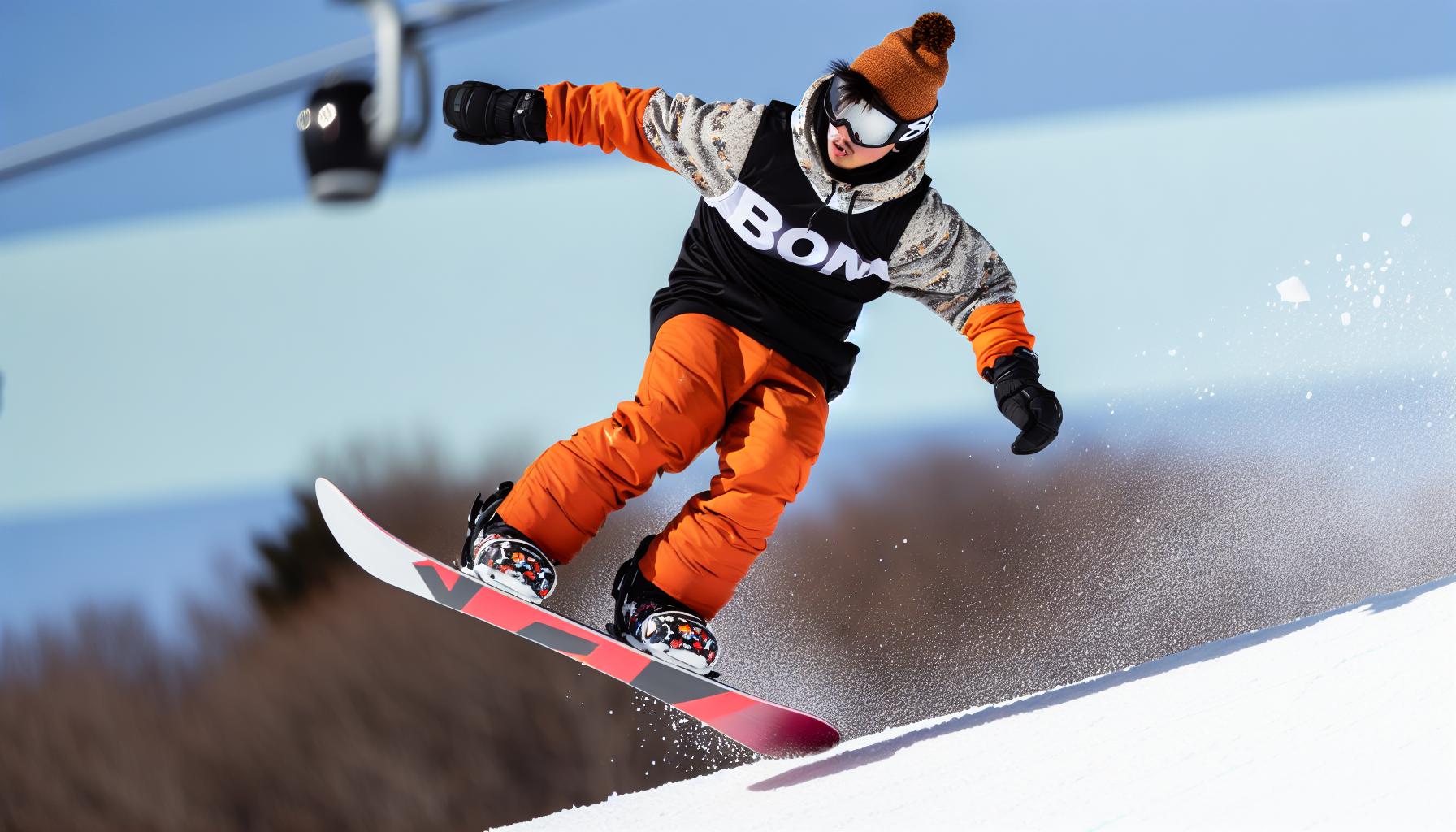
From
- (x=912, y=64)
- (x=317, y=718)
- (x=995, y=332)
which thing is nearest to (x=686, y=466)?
(x=995, y=332)

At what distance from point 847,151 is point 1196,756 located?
1.22 m

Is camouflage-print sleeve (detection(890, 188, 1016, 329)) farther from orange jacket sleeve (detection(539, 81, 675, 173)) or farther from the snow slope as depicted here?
the snow slope

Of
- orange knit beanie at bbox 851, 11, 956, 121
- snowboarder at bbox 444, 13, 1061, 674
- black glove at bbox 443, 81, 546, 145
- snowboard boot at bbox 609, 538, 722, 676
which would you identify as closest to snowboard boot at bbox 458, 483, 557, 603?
snowboarder at bbox 444, 13, 1061, 674

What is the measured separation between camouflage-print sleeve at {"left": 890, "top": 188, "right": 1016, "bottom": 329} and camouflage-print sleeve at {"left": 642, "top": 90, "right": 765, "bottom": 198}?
15.7 inches

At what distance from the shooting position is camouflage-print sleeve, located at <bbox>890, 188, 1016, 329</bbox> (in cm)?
196

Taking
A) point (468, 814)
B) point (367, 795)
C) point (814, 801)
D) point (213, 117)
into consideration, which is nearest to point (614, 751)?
point (468, 814)

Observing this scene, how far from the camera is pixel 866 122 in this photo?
173cm

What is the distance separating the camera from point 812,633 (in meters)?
4.70

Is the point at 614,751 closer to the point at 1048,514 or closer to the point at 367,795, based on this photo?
the point at 367,795

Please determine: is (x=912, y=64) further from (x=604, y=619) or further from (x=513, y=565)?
(x=604, y=619)

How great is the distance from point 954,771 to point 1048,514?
137 inches

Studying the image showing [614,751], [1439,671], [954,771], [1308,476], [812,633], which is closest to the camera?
[1439,671]

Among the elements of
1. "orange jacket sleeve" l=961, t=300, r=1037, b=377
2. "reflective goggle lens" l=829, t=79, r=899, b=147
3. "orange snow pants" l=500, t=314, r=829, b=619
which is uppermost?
"reflective goggle lens" l=829, t=79, r=899, b=147

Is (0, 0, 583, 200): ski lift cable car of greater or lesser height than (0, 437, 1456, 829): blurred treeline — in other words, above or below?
above
